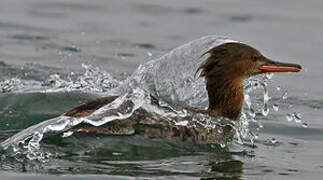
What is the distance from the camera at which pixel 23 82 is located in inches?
446

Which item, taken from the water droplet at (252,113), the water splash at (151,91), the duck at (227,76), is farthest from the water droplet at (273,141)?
the water droplet at (252,113)

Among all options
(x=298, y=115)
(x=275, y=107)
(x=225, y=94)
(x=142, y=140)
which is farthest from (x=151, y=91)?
(x=298, y=115)

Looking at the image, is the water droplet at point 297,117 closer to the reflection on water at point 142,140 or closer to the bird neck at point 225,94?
the reflection on water at point 142,140

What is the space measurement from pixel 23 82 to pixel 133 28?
170 inches

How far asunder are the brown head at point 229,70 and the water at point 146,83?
256 mm

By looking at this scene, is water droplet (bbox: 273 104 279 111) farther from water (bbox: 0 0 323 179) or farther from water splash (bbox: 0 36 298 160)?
water splash (bbox: 0 36 298 160)

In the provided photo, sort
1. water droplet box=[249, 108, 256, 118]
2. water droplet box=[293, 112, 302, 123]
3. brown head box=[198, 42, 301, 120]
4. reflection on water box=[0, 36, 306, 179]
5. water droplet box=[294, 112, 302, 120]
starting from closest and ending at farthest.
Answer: reflection on water box=[0, 36, 306, 179] < brown head box=[198, 42, 301, 120] < water droplet box=[249, 108, 256, 118] < water droplet box=[293, 112, 302, 123] < water droplet box=[294, 112, 302, 120]

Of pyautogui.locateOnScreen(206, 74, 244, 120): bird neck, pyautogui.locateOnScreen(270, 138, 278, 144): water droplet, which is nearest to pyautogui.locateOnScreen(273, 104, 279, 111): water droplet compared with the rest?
pyautogui.locateOnScreen(270, 138, 278, 144): water droplet

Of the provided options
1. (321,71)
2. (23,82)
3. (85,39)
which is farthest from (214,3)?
(23,82)

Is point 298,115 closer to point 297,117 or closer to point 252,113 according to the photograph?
point 297,117

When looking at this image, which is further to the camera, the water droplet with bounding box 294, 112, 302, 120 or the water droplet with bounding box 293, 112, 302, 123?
the water droplet with bounding box 294, 112, 302, 120

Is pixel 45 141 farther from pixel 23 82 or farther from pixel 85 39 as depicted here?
pixel 85 39

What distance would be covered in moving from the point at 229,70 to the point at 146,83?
3.22 feet

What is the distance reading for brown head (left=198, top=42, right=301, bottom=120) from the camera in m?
9.38
